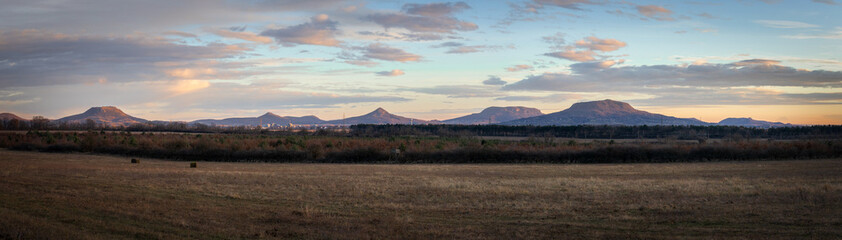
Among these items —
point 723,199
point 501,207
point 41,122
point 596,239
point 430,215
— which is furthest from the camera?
point 41,122

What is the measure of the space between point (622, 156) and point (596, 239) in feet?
150

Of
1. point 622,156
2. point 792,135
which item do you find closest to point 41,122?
point 622,156

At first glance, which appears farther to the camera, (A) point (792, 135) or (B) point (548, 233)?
(A) point (792, 135)

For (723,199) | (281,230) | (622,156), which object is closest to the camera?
(281,230)

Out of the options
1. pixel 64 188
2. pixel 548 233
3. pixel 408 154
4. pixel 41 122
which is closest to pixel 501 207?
pixel 548 233

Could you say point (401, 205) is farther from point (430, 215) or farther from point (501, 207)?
point (501, 207)

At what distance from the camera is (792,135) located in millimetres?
136250

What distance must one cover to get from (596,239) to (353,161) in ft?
146

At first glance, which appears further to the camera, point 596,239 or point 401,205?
point 401,205

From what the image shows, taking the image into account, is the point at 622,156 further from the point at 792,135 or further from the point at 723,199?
the point at 792,135

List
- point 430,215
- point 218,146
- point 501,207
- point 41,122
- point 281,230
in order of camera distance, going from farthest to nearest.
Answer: point 41,122 → point 218,146 → point 501,207 → point 430,215 → point 281,230

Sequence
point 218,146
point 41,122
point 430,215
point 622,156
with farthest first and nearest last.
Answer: point 41,122 < point 218,146 < point 622,156 < point 430,215

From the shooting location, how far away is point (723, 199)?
19.7 metres

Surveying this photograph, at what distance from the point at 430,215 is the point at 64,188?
1403 cm
